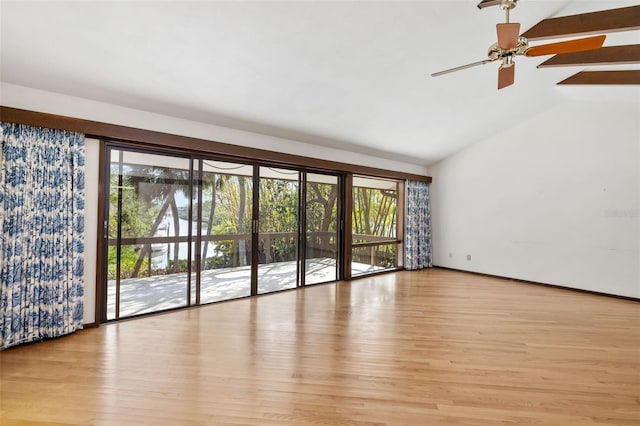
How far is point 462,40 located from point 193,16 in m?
2.50

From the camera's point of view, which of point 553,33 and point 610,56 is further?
point 610,56

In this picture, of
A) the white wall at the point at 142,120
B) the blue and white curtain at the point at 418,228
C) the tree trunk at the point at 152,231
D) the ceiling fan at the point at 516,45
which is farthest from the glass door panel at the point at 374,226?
the ceiling fan at the point at 516,45

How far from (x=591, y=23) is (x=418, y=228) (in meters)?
4.38

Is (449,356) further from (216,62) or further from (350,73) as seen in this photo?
(216,62)

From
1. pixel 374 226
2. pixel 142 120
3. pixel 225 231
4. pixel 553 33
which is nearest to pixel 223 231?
pixel 225 231

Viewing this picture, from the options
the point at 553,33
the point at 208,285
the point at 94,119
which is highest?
the point at 553,33

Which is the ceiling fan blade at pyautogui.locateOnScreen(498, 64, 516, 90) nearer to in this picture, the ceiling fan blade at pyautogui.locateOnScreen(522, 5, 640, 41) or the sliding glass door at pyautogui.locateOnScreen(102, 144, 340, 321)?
the ceiling fan blade at pyautogui.locateOnScreen(522, 5, 640, 41)


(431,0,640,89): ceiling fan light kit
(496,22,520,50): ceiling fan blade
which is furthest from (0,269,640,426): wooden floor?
(496,22,520,50): ceiling fan blade

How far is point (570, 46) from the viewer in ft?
6.98

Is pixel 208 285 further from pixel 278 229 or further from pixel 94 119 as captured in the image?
pixel 94 119

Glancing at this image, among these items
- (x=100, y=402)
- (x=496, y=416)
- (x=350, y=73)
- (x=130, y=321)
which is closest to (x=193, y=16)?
(x=350, y=73)

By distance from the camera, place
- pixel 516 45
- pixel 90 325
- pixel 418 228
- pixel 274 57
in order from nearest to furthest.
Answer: pixel 516 45 < pixel 274 57 < pixel 90 325 < pixel 418 228

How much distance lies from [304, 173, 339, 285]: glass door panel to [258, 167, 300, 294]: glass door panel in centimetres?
24

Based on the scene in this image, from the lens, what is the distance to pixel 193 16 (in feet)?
7.52
